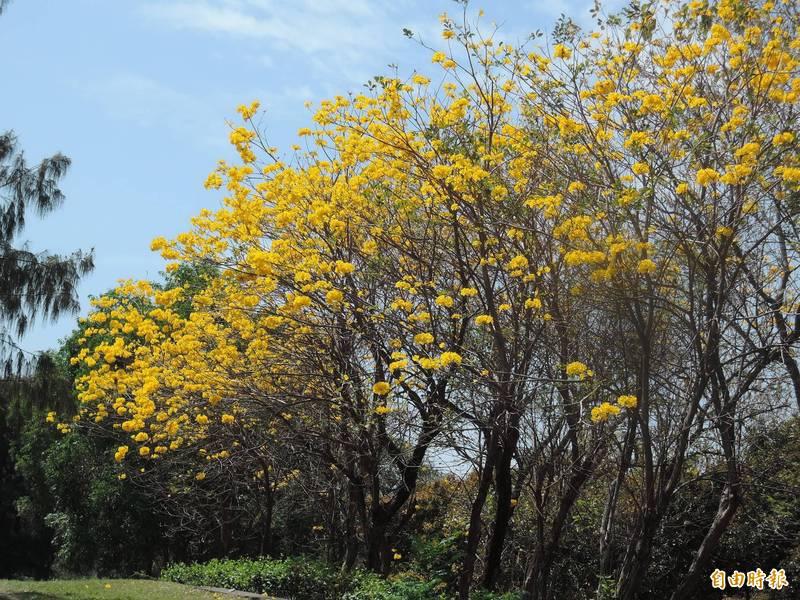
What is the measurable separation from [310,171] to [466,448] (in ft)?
9.95

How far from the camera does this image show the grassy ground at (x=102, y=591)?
11.4 m

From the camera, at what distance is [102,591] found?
488 inches

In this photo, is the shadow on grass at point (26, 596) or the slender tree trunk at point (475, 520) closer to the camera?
the slender tree trunk at point (475, 520)

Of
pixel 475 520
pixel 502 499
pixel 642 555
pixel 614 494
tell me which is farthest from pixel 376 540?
pixel 642 555

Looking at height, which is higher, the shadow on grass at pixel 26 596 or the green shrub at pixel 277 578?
the green shrub at pixel 277 578

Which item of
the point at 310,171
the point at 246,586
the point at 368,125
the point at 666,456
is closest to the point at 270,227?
the point at 310,171

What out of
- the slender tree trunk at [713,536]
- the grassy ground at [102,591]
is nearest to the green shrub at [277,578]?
the grassy ground at [102,591]

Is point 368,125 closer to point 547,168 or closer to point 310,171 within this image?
point 310,171

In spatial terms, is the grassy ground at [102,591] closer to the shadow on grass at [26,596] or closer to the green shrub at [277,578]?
the shadow on grass at [26,596]

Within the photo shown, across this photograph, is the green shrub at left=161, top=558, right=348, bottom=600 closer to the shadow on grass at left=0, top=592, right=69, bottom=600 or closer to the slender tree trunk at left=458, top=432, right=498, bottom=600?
the slender tree trunk at left=458, top=432, right=498, bottom=600

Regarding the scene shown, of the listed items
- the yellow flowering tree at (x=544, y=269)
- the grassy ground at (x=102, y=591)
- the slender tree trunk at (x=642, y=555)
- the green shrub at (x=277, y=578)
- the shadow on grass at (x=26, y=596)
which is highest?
the yellow flowering tree at (x=544, y=269)

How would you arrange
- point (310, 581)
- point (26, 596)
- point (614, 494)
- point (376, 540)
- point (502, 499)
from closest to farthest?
point (502, 499) → point (614, 494) → point (376, 540) → point (26, 596) → point (310, 581)

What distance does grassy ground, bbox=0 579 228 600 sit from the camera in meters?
11.4

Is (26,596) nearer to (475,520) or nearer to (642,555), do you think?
(475,520)
